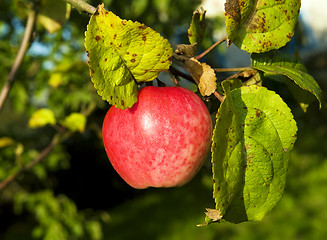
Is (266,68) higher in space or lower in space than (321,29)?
higher

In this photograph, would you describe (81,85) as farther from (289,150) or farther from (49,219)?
(289,150)

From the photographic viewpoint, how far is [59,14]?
1307 mm

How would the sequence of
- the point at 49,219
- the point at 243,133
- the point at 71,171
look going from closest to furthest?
the point at 243,133 < the point at 49,219 < the point at 71,171

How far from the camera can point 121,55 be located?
0.69 meters

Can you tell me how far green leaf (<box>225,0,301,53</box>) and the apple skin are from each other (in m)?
0.13

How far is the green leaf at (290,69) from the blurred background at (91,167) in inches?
2.5

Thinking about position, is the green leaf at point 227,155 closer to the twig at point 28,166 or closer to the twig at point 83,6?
the twig at point 83,6

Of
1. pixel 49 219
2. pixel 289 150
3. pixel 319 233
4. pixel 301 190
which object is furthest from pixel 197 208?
pixel 289 150

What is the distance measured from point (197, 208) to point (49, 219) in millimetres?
2111

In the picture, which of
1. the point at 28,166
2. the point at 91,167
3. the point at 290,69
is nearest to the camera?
the point at 290,69

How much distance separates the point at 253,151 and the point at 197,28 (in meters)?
0.27

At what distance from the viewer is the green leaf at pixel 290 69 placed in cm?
73

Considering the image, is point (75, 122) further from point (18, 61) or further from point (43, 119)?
point (18, 61)

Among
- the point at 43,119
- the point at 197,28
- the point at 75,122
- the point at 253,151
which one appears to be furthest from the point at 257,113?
the point at 43,119
